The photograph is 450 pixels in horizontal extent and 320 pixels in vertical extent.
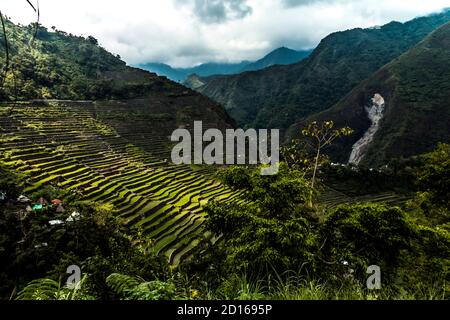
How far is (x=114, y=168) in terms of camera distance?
3288 centimetres

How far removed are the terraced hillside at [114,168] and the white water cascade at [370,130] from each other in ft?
214

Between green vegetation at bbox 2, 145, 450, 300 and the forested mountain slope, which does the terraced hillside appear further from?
the forested mountain slope

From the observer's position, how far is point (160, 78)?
3105 inches

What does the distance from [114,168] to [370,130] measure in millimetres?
91671

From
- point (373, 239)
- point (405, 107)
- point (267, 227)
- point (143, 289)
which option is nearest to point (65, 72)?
point (267, 227)

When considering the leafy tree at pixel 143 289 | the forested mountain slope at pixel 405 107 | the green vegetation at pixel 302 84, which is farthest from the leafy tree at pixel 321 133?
the green vegetation at pixel 302 84

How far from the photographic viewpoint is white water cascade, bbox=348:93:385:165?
93.5 metres

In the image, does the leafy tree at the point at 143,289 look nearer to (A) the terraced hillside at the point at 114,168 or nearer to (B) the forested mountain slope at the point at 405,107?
(A) the terraced hillside at the point at 114,168

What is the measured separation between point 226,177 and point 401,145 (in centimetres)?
8269

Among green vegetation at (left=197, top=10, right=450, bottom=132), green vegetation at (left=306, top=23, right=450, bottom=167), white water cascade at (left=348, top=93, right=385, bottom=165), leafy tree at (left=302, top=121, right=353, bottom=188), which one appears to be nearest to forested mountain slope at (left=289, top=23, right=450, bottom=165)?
green vegetation at (left=306, top=23, right=450, bottom=167)
